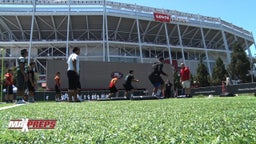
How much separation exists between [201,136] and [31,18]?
6245 cm

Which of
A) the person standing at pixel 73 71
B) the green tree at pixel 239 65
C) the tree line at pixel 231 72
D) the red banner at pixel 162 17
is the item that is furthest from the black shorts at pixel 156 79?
the green tree at pixel 239 65

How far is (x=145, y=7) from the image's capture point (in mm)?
64812

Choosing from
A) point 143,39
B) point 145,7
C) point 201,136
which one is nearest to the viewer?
point 201,136

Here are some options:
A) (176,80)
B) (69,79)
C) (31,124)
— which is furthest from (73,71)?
(176,80)

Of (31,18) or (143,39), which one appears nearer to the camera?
(31,18)

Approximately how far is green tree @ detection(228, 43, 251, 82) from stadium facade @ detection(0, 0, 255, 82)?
23.8 feet

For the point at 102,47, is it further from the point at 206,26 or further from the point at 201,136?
the point at 201,136

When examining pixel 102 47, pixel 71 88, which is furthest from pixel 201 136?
pixel 102 47

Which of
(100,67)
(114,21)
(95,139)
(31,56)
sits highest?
(114,21)

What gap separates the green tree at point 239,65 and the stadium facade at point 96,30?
7264mm

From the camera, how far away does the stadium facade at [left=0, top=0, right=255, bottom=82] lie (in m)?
59.6

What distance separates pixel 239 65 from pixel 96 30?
1090 inches

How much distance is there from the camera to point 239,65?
62062mm

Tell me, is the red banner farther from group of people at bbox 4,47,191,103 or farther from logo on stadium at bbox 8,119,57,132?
logo on stadium at bbox 8,119,57,132
